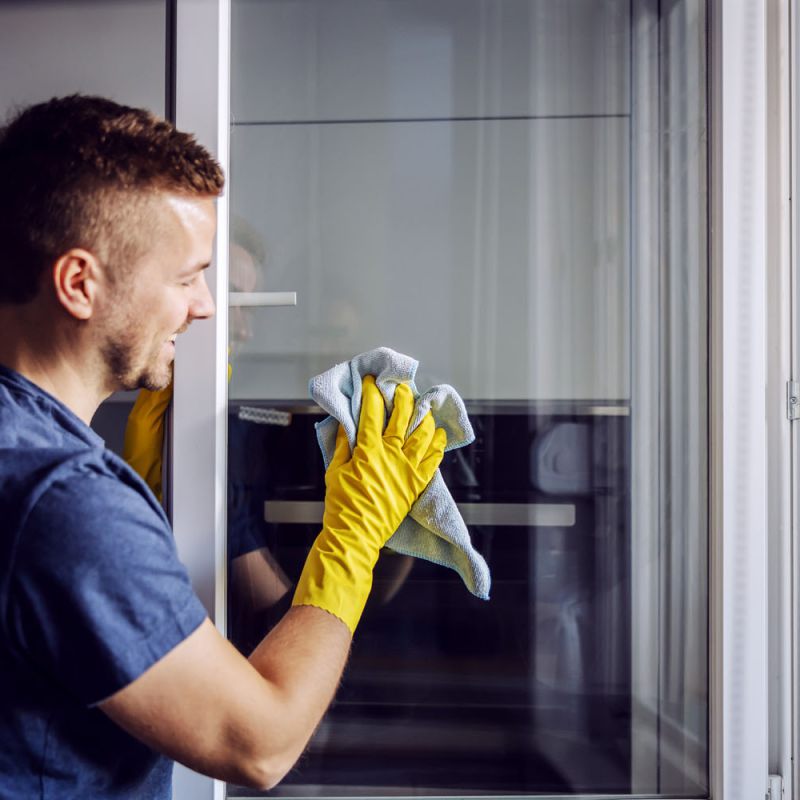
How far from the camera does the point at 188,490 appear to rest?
3.75 feet

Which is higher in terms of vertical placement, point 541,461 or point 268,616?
point 541,461

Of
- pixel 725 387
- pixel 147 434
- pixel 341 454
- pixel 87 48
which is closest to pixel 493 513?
pixel 341 454

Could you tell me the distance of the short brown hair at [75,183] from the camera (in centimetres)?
75

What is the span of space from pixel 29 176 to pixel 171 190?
138mm

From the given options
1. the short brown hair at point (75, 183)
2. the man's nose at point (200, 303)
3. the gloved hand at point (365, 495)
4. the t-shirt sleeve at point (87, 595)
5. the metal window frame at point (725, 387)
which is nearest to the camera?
the t-shirt sleeve at point (87, 595)

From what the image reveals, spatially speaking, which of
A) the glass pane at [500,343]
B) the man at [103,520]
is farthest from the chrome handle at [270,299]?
the man at [103,520]

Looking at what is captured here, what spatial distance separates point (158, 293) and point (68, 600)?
326mm

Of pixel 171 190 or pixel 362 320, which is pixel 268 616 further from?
pixel 171 190

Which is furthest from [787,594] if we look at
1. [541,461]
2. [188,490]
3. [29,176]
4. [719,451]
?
[29,176]

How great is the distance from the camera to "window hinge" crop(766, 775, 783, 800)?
3.84ft

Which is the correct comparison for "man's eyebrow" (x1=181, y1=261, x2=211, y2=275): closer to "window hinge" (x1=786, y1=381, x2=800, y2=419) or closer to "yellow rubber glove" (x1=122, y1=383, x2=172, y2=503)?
"yellow rubber glove" (x1=122, y1=383, x2=172, y2=503)

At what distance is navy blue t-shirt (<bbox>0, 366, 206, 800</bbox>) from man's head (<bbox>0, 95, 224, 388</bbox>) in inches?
4.6

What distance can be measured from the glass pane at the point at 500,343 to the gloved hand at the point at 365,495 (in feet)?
0.38

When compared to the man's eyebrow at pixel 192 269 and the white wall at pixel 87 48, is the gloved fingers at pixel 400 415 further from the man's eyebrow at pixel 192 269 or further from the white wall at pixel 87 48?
the white wall at pixel 87 48
